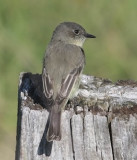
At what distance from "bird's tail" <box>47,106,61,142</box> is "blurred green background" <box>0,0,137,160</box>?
10.5 ft

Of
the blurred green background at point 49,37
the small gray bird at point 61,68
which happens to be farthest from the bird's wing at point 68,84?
the blurred green background at point 49,37

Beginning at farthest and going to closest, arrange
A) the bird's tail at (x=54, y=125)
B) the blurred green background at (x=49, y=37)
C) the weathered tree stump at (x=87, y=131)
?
1. the blurred green background at (x=49, y=37)
2. the bird's tail at (x=54, y=125)
3. the weathered tree stump at (x=87, y=131)

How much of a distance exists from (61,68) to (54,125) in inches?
80.6

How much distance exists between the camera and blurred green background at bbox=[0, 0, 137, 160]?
9.03 m

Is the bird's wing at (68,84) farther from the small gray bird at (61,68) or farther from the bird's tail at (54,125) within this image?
the bird's tail at (54,125)

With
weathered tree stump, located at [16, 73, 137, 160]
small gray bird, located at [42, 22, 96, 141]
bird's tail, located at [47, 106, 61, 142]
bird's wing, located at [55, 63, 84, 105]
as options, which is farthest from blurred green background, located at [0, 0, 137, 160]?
weathered tree stump, located at [16, 73, 137, 160]

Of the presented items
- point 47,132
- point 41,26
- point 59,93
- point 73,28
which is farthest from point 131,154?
point 41,26

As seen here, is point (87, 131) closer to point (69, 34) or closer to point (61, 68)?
point (61, 68)

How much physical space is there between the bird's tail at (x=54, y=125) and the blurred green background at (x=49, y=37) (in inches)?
126

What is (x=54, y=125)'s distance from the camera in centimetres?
471

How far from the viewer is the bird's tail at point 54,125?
426 cm

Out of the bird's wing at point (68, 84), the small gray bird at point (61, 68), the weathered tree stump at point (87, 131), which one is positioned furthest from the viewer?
the bird's wing at point (68, 84)

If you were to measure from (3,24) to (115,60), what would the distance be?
1.89 m

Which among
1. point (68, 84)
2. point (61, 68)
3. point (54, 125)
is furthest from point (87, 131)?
point (61, 68)
